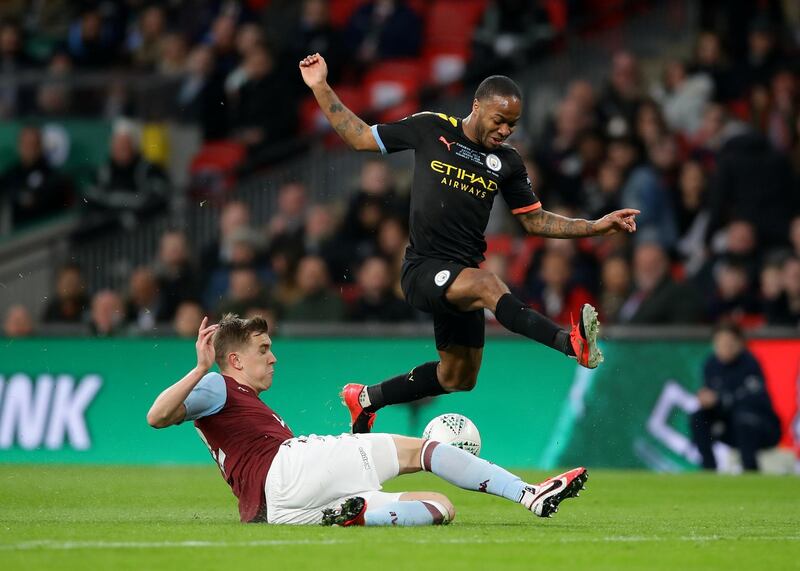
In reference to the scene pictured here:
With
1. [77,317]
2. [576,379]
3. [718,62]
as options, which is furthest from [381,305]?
[718,62]

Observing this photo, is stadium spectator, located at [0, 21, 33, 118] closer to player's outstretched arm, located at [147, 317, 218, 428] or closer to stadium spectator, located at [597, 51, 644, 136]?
stadium spectator, located at [597, 51, 644, 136]

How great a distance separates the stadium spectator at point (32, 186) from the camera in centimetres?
1945

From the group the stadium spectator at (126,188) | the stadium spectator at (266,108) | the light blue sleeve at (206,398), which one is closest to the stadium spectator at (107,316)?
the stadium spectator at (126,188)

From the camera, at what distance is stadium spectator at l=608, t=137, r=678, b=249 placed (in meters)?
16.7

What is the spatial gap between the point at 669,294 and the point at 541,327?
6699mm

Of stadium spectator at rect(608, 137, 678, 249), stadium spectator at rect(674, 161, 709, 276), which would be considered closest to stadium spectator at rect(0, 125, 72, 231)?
stadium spectator at rect(608, 137, 678, 249)

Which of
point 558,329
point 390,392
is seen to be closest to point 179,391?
point 558,329

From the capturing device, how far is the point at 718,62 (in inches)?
719

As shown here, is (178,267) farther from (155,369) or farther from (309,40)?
(309,40)

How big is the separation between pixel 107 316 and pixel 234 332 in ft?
26.9

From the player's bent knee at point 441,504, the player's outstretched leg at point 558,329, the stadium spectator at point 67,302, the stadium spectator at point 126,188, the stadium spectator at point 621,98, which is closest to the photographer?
the player's bent knee at point 441,504

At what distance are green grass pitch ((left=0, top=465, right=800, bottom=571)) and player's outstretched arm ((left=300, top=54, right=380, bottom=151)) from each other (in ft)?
7.92

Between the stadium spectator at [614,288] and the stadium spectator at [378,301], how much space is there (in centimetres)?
195

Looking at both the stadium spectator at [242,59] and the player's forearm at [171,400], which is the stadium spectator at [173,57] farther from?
the player's forearm at [171,400]
